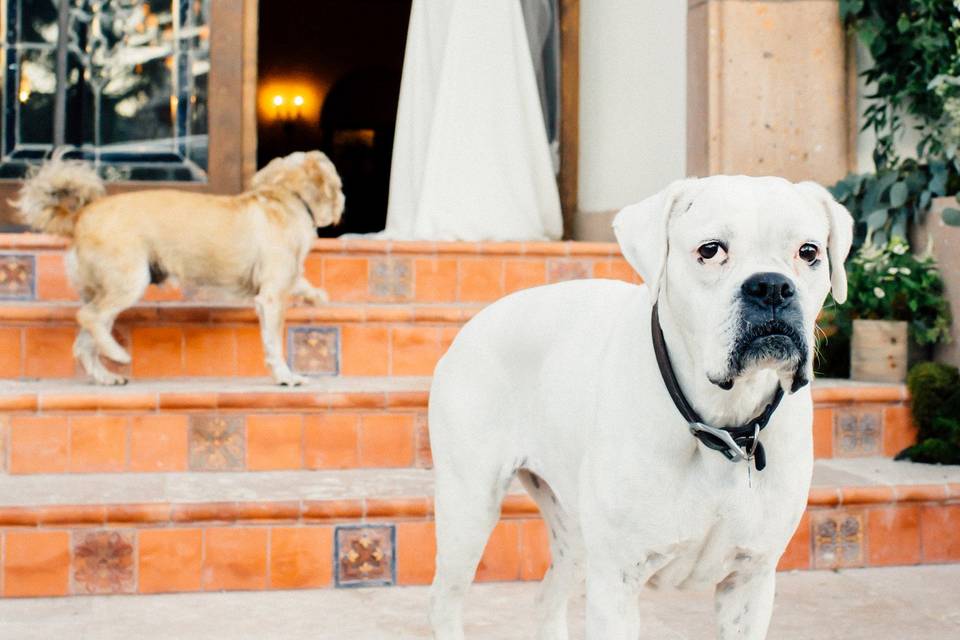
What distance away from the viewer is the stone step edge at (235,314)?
3.84m

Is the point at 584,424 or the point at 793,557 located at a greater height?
the point at 584,424

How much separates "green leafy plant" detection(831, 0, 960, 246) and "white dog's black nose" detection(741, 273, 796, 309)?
2911mm

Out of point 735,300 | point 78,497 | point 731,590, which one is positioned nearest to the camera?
point 735,300

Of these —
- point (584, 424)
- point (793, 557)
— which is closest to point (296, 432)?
point (793, 557)

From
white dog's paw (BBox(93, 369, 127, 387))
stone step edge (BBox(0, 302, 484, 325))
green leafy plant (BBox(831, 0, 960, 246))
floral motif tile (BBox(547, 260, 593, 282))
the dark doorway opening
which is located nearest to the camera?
white dog's paw (BBox(93, 369, 127, 387))

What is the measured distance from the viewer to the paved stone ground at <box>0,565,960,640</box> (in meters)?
2.60

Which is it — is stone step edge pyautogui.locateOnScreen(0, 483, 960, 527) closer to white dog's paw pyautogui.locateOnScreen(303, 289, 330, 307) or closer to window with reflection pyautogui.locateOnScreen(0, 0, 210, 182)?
white dog's paw pyautogui.locateOnScreen(303, 289, 330, 307)

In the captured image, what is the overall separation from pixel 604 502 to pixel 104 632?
1.45m

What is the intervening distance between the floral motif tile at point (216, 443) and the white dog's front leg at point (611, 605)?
1.91 metres

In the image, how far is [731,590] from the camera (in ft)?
5.91

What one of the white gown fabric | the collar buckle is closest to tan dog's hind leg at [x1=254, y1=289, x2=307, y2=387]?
the white gown fabric

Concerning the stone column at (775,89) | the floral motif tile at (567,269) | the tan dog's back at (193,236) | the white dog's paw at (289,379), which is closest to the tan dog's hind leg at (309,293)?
the tan dog's back at (193,236)

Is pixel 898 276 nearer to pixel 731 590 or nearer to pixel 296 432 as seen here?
pixel 296 432

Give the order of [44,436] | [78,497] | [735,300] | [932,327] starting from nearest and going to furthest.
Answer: [735,300] < [78,497] < [44,436] < [932,327]
